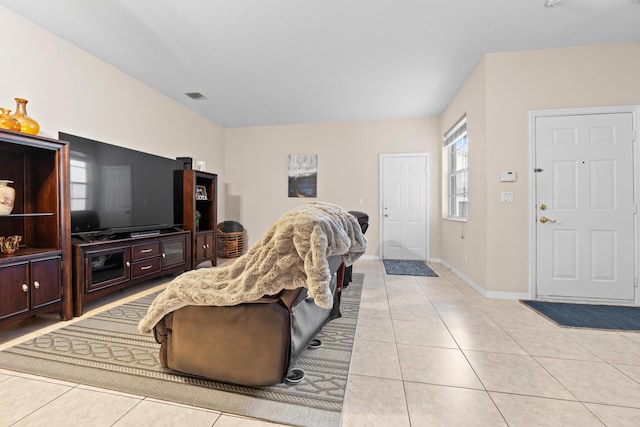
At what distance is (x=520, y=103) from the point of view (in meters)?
3.00

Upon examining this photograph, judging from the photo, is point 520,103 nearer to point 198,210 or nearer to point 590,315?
point 590,315

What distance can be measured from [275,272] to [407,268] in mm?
3683

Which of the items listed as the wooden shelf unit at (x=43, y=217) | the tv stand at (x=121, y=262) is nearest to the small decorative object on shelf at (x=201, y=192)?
the tv stand at (x=121, y=262)

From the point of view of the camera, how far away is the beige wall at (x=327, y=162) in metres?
5.21

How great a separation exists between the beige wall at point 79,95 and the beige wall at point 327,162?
5.04ft

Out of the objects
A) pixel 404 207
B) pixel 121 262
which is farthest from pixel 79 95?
pixel 404 207

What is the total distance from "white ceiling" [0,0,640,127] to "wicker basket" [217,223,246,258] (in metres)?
2.54

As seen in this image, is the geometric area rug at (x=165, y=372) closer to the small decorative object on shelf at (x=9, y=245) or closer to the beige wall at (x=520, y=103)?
the small decorative object on shelf at (x=9, y=245)

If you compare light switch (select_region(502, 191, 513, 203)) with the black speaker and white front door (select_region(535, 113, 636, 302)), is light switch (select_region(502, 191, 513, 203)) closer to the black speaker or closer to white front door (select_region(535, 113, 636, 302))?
white front door (select_region(535, 113, 636, 302))

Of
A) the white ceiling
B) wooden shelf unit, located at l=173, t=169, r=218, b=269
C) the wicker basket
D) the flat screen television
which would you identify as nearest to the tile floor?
the flat screen television

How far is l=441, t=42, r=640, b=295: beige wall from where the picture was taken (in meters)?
2.83

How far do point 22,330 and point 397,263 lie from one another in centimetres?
462

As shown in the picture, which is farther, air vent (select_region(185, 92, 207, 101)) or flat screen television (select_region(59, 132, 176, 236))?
air vent (select_region(185, 92, 207, 101))

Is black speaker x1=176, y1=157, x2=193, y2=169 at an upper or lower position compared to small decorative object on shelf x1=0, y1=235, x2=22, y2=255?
upper
